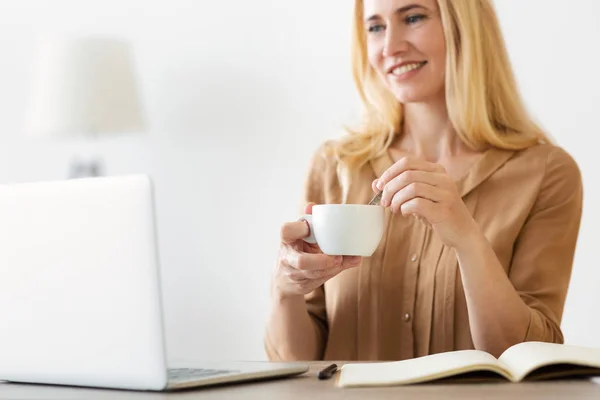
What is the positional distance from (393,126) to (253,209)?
1.10 metres

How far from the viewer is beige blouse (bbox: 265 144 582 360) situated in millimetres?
1636

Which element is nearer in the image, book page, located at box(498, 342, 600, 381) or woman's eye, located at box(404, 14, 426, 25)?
book page, located at box(498, 342, 600, 381)

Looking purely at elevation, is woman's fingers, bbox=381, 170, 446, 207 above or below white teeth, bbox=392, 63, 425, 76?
below

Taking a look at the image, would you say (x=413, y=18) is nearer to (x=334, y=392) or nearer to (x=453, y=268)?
(x=453, y=268)

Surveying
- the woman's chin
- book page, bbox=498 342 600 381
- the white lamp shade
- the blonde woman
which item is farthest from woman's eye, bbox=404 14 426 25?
the white lamp shade

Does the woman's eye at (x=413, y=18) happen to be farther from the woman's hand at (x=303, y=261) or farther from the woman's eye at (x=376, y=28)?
the woman's hand at (x=303, y=261)

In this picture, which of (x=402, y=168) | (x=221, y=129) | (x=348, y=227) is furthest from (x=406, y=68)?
(x=221, y=129)

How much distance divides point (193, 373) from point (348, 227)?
28 centimetres

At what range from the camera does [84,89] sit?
2.68 m

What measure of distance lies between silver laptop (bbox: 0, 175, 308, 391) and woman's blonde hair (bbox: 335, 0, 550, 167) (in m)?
0.89

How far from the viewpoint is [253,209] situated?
9.40 ft

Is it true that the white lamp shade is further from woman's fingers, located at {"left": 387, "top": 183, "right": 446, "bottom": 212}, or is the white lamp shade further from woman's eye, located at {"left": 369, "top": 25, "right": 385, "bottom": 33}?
woman's fingers, located at {"left": 387, "top": 183, "right": 446, "bottom": 212}

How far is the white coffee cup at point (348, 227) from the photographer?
1133 mm

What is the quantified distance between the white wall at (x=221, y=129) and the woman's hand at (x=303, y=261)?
143 centimetres
